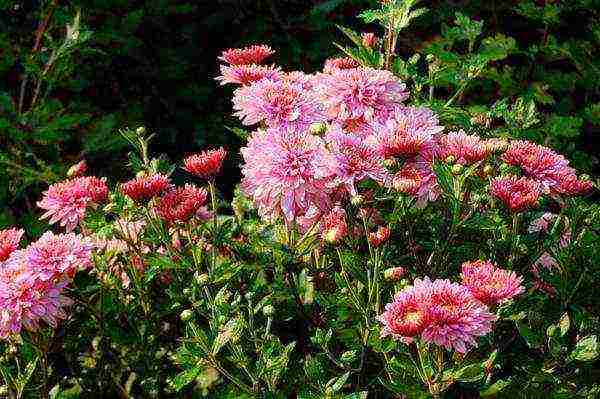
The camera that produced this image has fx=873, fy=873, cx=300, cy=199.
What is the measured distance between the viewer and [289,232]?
1672mm

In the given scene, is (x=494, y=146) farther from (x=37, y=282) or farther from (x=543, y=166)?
(x=37, y=282)

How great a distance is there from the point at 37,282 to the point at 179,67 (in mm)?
2044

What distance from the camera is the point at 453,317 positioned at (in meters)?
1.21

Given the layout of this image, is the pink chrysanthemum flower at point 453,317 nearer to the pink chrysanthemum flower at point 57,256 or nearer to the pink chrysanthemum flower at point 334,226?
the pink chrysanthemum flower at point 334,226

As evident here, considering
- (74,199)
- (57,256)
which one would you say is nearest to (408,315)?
(57,256)

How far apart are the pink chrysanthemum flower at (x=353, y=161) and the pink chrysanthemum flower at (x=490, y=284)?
0.72 ft

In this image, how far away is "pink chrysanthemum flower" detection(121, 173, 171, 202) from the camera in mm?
1580

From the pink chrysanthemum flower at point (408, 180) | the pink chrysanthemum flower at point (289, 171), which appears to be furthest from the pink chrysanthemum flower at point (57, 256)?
the pink chrysanthemum flower at point (408, 180)

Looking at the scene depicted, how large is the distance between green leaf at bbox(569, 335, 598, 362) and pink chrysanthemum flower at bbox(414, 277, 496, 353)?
0.23 metres

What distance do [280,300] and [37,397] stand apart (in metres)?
0.52

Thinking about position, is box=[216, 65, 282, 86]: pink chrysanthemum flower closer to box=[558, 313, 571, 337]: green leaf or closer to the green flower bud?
the green flower bud

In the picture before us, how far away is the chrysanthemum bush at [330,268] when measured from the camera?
4.68 ft

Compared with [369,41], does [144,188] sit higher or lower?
lower

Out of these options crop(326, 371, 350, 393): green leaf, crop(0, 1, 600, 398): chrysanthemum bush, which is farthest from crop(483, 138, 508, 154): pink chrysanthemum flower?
crop(326, 371, 350, 393): green leaf
